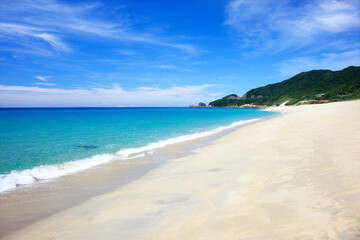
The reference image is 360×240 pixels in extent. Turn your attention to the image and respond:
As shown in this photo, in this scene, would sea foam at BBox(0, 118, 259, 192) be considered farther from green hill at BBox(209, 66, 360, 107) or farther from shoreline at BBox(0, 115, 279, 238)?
green hill at BBox(209, 66, 360, 107)

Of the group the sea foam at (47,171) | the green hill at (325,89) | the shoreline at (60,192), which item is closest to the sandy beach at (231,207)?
the shoreline at (60,192)

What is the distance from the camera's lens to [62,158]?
10562 mm

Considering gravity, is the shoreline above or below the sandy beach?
below

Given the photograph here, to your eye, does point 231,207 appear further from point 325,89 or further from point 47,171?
point 325,89

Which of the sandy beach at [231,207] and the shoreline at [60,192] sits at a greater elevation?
the sandy beach at [231,207]

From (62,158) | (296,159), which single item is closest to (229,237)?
(296,159)

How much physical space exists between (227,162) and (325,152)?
13.1 ft

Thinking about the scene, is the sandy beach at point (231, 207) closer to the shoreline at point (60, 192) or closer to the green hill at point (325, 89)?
the shoreline at point (60, 192)

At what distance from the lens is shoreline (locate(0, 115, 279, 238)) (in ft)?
14.9

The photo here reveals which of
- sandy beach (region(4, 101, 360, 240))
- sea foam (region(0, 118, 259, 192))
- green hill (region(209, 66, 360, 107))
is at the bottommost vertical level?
sea foam (region(0, 118, 259, 192))

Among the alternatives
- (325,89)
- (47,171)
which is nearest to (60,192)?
(47,171)

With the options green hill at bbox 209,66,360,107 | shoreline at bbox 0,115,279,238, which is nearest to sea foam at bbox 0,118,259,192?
shoreline at bbox 0,115,279,238

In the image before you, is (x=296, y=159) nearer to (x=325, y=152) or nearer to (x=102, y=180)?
(x=325, y=152)

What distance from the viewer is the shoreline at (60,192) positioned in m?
4.54
